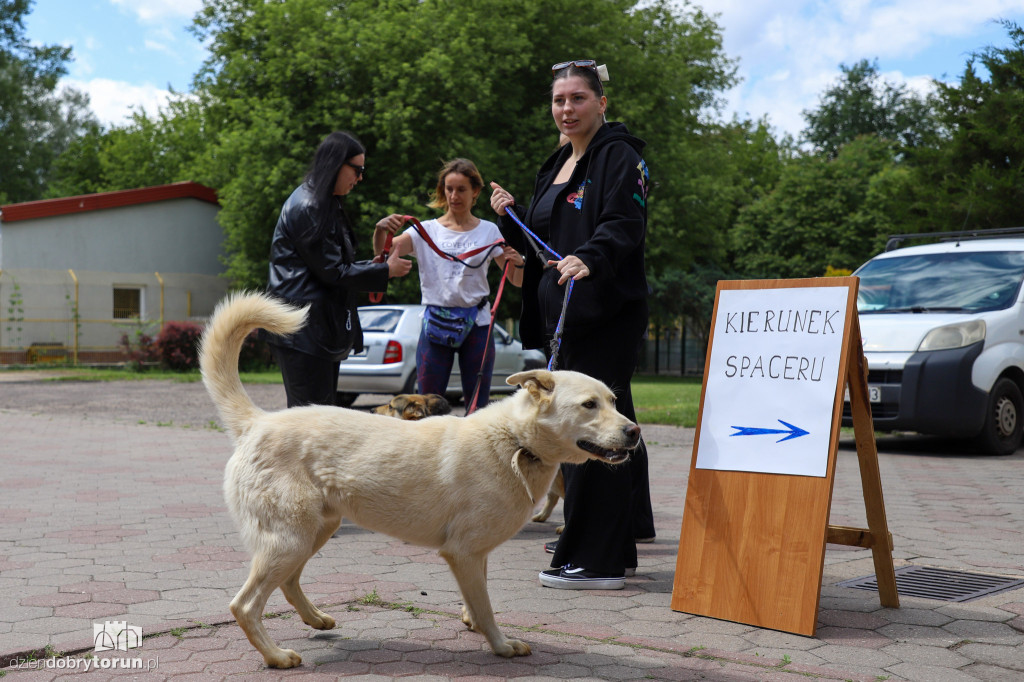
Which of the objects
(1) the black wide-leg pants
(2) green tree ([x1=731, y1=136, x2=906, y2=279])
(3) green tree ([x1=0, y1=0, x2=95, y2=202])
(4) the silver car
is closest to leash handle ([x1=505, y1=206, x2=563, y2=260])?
(1) the black wide-leg pants

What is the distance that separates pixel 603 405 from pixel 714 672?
1.12 meters

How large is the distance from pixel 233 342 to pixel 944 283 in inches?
366

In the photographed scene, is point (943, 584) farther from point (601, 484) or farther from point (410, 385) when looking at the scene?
point (410, 385)

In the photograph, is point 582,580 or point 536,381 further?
point 582,580

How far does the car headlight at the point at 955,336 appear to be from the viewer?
31.9ft

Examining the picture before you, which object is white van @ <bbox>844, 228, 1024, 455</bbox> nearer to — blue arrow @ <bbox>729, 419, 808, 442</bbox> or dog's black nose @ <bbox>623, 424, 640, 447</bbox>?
blue arrow @ <bbox>729, 419, 808, 442</bbox>

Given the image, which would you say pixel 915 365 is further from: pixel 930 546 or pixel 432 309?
pixel 432 309

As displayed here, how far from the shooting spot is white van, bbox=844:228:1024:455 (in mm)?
9602

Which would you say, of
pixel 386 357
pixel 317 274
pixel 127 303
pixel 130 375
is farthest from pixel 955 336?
pixel 127 303

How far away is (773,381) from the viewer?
4402 millimetres

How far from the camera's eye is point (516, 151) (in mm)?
27703

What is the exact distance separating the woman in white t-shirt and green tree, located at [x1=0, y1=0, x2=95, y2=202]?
54496mm

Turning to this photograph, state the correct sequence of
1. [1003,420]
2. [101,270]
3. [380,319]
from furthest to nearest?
[101,270]
[380,319]
[1003,420]

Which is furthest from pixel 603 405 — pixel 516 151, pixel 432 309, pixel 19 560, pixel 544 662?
pixel 516 151
